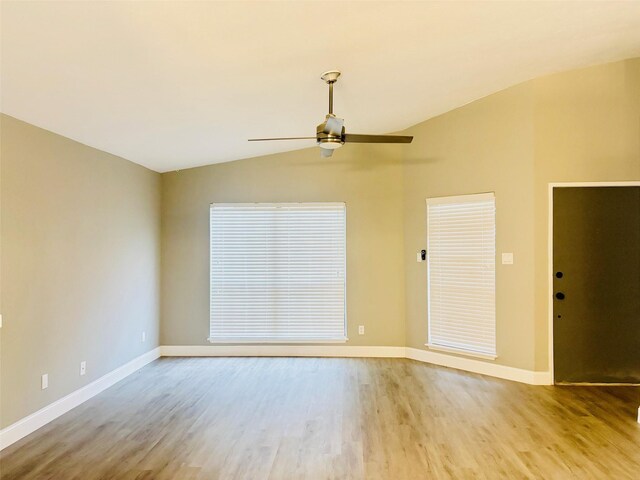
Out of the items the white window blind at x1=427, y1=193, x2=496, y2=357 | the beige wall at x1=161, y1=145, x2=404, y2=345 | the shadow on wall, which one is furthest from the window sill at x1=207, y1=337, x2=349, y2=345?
the shadow on wall

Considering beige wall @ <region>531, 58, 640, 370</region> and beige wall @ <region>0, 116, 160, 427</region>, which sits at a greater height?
beige wall @ <region>531, 58, 640, 370</region>

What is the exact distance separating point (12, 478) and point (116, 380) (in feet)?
6.21

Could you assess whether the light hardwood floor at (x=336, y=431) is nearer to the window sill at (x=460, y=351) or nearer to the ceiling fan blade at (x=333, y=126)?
the window sill at (x=460, y=351)

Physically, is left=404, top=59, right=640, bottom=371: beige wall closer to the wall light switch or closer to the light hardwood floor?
the wall light switch

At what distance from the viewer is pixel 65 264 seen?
3707 millimetres

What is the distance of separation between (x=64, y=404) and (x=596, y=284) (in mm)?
5633

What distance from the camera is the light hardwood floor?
2.72m

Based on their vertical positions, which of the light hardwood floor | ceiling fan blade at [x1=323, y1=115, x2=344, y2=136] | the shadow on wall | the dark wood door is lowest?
the light hardwood floor

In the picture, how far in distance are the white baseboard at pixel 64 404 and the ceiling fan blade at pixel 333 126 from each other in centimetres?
347

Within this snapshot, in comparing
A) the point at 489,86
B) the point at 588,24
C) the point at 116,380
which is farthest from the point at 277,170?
the point at 588,24

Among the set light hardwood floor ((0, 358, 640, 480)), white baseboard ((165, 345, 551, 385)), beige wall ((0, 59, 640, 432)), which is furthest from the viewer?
white baseboard ((165, 345, 551, 385))

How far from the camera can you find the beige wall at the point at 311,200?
5496 mm

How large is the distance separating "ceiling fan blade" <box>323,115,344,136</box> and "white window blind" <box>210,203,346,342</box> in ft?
7.85

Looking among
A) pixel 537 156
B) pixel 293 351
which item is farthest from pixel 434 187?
pixel 293 351
